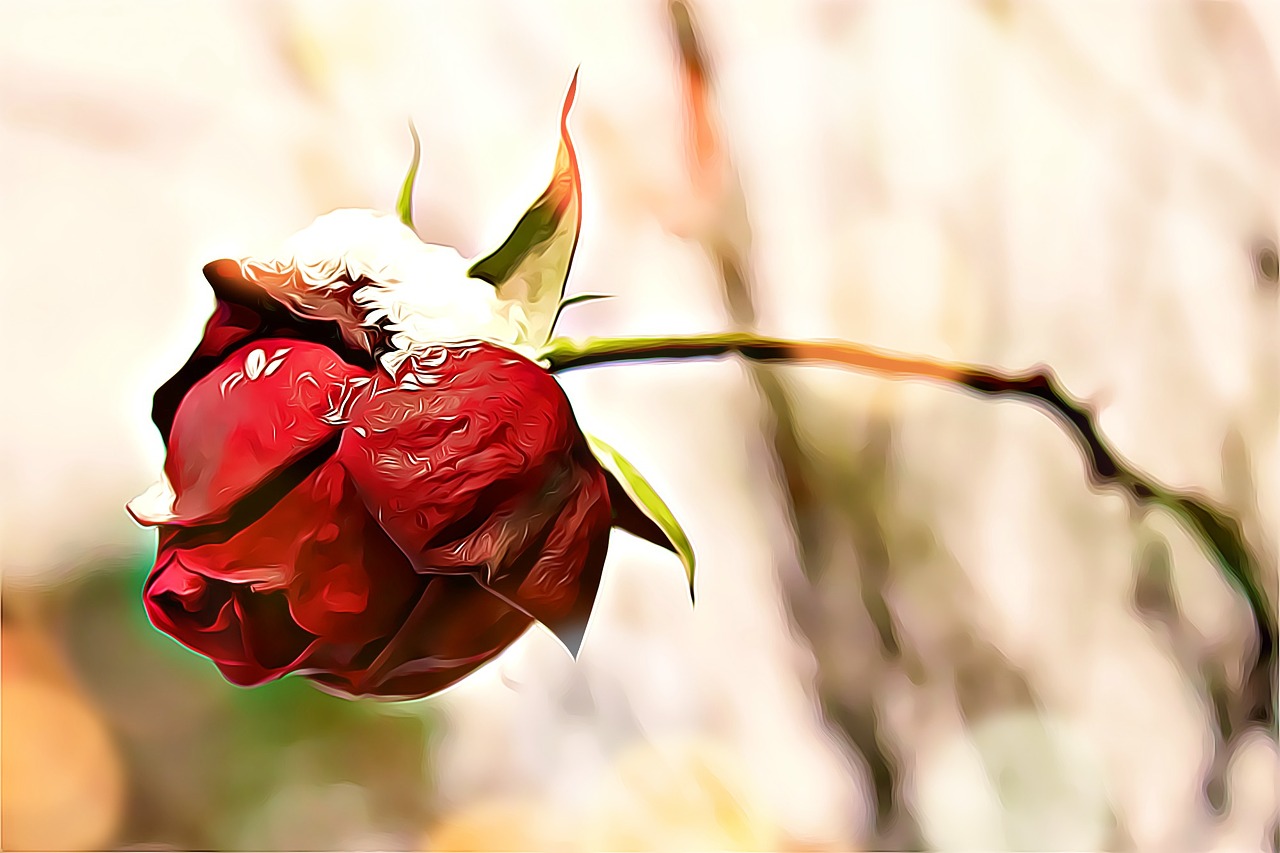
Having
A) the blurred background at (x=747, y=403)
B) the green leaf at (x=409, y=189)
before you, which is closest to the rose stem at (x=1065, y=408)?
the blurred background at (x=747, y=403)

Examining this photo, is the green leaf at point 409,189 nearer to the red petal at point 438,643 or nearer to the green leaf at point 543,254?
the green leaf at point 543,254

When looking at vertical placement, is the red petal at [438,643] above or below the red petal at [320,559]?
below

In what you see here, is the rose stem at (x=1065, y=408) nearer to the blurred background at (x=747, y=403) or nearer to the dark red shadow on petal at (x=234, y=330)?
the blurred background at (x=747, y=403)

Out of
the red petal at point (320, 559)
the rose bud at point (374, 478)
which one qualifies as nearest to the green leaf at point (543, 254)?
the rose bud at point (374, 478)

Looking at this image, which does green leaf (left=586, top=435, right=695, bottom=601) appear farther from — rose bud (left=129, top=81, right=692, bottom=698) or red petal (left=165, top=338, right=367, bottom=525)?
red petal (left=165, top=338, right=367, bottom=525)

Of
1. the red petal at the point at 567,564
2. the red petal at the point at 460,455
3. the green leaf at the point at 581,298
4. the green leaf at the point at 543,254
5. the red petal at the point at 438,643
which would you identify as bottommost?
the red petal at the point at 438,643

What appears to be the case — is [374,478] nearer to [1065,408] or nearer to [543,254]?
[543,254]

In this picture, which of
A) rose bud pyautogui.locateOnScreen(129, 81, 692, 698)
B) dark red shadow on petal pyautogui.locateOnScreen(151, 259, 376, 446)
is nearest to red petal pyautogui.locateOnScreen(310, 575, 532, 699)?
rose bud pyautogui.locateOnScreen(129, 81, 692, 698)
